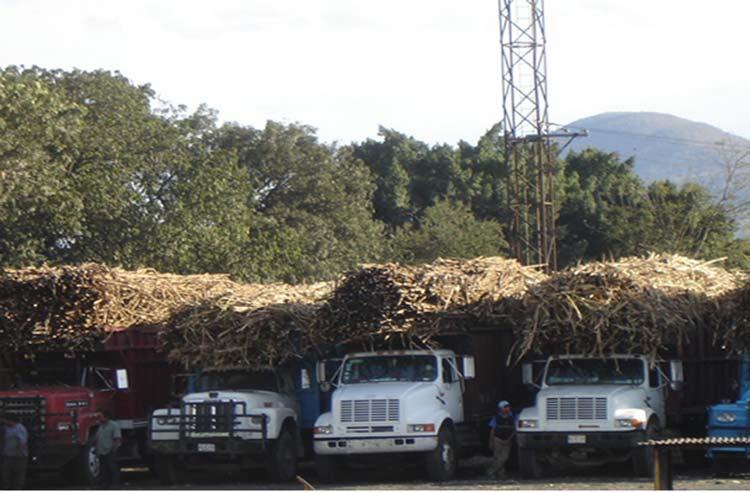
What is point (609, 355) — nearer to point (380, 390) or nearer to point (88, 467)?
point (380, 390)

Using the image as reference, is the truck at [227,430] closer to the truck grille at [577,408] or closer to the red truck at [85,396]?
the red truck at [85,396]

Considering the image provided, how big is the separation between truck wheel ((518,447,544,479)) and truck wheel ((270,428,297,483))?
4.04 m

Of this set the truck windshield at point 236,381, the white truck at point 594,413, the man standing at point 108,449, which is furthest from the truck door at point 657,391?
the man standing at point 108,449

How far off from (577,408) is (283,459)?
5.17 meters

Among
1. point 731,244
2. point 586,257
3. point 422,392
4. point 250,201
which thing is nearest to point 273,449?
point 422,392

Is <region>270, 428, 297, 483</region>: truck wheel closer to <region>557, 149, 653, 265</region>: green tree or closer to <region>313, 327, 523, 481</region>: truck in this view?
<region>313, 327, 523, 481</region>: truck

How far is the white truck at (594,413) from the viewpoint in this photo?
20.3m

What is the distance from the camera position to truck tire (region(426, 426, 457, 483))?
20.9m

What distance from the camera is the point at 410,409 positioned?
68.6 ft

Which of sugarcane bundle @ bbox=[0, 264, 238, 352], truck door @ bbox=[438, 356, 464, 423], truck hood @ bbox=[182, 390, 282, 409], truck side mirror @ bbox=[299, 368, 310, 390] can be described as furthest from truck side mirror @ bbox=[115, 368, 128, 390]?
truck door @ bbox=[438, 356, 464, 423]

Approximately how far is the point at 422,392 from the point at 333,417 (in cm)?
155

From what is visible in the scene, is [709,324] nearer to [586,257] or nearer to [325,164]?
[325,164]

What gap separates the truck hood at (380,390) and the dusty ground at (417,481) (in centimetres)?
146

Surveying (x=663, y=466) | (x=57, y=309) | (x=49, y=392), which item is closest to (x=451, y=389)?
(x=49, y=392)
